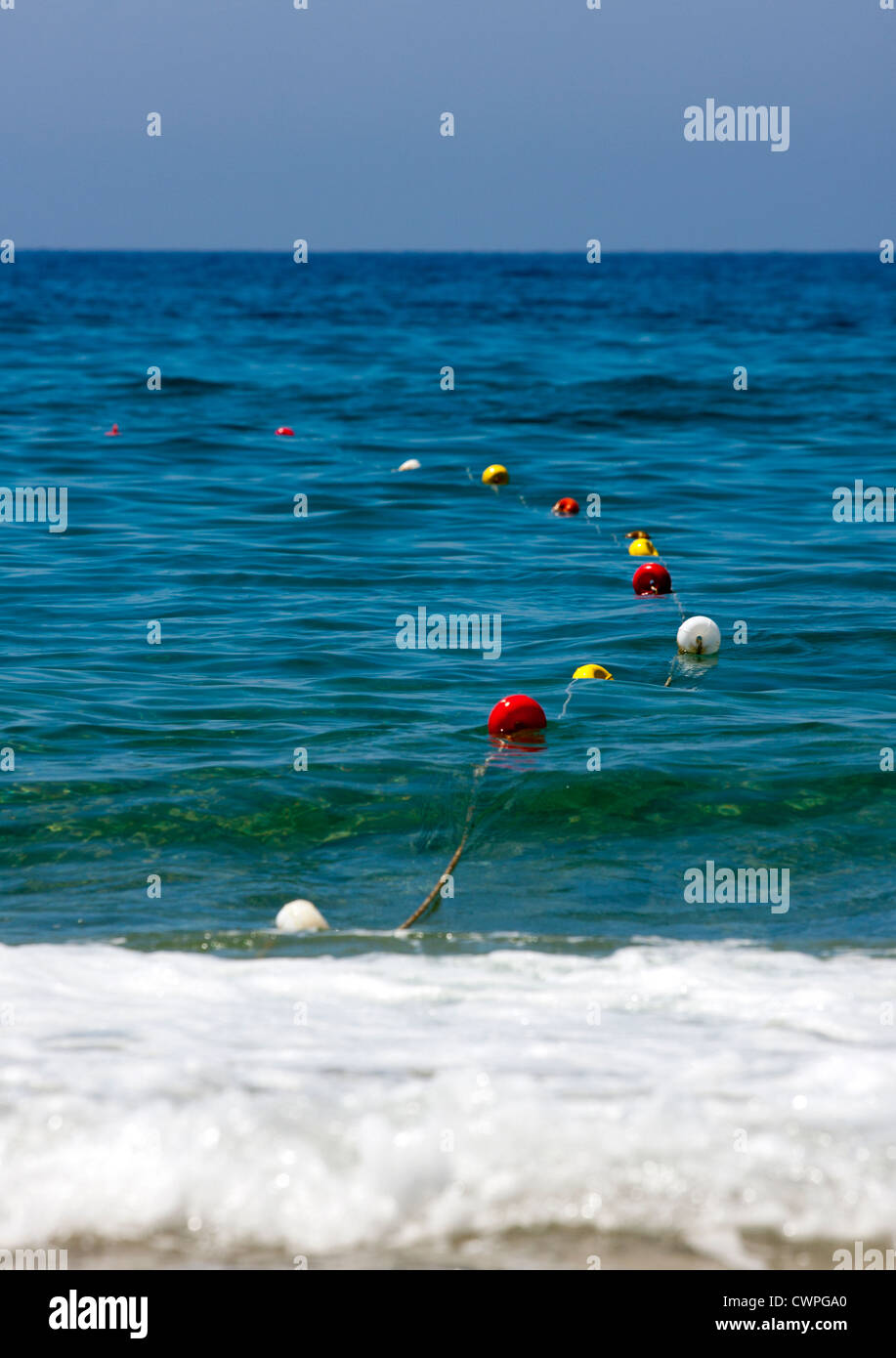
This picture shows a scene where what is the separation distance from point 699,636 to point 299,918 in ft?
18.5

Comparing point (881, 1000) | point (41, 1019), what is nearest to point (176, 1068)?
point (41, 1019)

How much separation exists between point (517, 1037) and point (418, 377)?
94.3ft

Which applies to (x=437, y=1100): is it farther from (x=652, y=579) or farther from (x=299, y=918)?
(x=652, y=579)

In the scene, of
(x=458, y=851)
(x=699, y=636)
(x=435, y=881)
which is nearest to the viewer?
(x=435, y=881)

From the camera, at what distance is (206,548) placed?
1583cm

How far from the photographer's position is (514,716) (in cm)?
941

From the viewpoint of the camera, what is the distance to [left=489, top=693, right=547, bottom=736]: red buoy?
939 cm

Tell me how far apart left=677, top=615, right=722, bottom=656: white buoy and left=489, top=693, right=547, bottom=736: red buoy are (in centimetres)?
244

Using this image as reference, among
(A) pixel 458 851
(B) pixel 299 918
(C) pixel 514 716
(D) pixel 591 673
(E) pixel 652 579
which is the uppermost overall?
(E) pixel 652 579

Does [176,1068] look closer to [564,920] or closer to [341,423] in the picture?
[564,920]

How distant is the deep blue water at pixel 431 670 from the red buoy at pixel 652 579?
0.23 metres

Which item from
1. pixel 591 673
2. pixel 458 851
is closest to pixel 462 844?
pixel 458 851

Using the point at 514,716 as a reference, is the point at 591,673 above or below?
above

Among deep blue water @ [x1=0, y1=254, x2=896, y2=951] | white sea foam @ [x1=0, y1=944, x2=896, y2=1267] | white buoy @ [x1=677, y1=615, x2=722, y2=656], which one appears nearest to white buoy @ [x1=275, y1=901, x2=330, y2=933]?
deep blue water @ [x1=0, y1=254, x2=896, y2=951]
